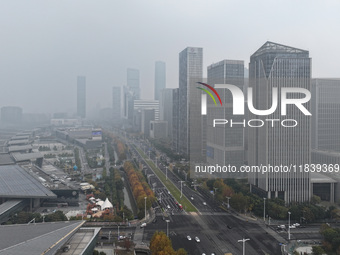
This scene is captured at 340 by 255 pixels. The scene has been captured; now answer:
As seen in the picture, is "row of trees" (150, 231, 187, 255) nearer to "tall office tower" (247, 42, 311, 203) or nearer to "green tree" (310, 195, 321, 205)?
"tall office tower" (247, 42, 311, 203)

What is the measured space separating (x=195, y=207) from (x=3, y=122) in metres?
119

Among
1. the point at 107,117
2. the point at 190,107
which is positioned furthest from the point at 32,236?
the point at 107,117

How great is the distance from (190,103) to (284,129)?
2352cm

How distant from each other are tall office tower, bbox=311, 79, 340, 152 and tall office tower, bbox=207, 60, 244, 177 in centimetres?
1195

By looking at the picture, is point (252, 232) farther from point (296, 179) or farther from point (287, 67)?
point (287, 67)

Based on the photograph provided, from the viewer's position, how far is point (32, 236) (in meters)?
14.1

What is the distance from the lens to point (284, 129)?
91.0 ft

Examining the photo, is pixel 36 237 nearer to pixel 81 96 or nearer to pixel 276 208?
pixel 276 208

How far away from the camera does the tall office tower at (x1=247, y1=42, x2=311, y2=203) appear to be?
27.5 metres

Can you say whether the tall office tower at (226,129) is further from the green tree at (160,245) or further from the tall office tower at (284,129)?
the green tree at (160,245)

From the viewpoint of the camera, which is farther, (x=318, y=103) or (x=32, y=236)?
(x=318, y=103)

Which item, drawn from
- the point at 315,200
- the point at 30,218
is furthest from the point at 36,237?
the point at 315,200

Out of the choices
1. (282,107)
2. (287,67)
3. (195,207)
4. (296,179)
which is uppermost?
(287,67)

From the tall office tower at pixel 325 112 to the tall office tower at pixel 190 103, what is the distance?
54.1 ft
